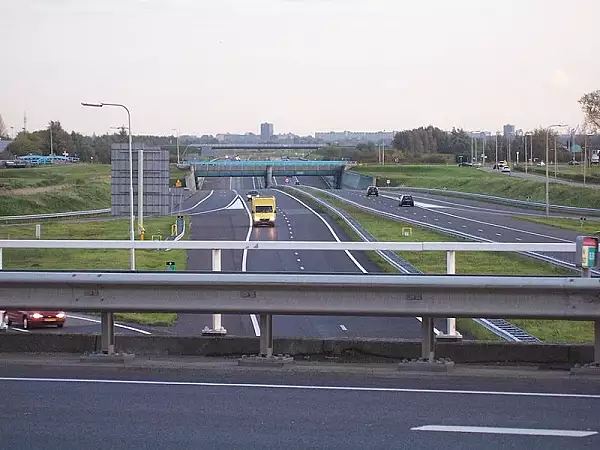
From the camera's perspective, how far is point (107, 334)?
9391 mm

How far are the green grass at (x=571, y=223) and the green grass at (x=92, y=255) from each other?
79.1 ft

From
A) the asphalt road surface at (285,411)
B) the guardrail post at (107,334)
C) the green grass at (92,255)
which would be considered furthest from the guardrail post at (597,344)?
the green grass at (92,255)

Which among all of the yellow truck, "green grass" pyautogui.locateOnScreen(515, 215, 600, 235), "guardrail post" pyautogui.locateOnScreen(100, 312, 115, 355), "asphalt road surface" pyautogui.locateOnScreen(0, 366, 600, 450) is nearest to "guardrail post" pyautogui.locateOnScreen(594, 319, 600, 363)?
"asphalt road surface" pyautogui.locateOnScreen(0, 366, 600, 450)

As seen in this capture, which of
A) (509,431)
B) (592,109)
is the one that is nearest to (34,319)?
(509,431)

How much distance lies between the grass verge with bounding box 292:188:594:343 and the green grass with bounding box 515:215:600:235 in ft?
32.3

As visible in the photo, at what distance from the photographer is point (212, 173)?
4604 inches

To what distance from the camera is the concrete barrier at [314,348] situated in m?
9.41

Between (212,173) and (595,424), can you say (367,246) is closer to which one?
(595,424)

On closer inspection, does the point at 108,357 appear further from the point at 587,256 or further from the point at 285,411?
the point at 587,256

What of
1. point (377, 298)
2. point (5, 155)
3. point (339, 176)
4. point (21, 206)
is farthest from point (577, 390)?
point (339, 176)

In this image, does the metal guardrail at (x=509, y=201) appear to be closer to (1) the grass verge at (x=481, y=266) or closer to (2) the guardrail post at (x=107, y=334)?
(1) the grass verge at (x=481, y=266)

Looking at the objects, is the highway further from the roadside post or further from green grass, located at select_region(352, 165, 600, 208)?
the roadside post

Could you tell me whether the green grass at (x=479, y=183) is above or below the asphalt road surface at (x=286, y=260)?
above

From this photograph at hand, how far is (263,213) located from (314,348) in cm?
5241
